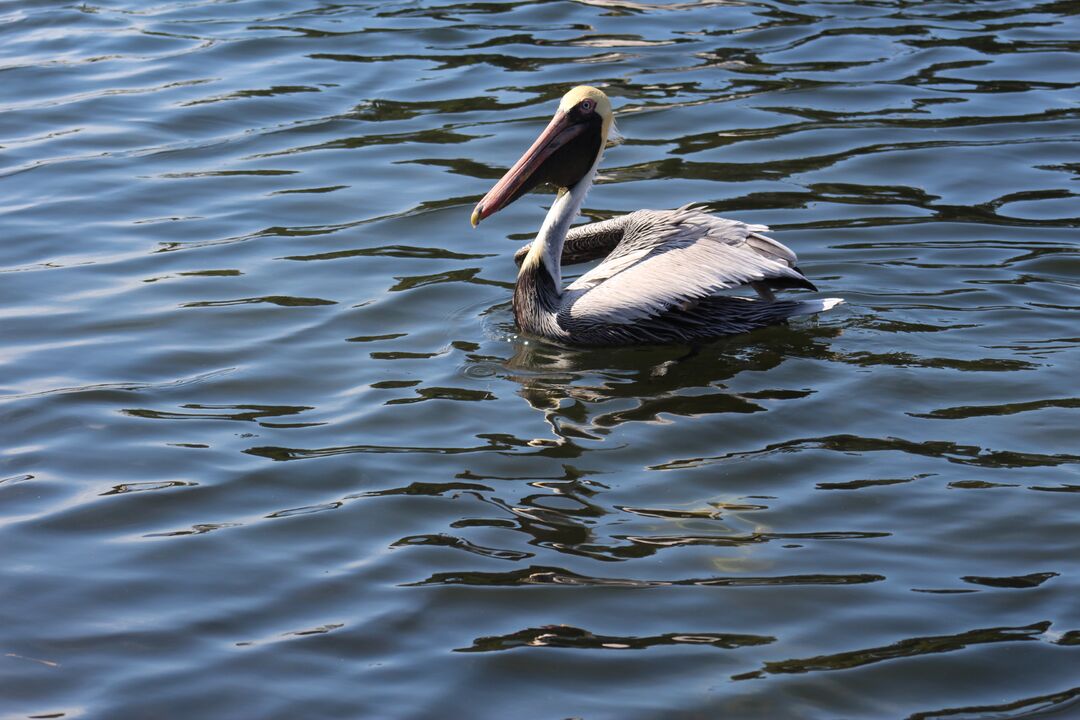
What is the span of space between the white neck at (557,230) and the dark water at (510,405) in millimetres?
344

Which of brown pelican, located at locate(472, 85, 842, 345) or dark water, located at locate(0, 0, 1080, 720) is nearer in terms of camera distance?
dark water, located at locate(0, 0, 1080, 720)

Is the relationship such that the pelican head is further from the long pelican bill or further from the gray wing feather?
the gray wing feather

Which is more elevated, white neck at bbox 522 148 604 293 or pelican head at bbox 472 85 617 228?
pelican head at bbox 472 85 617 228

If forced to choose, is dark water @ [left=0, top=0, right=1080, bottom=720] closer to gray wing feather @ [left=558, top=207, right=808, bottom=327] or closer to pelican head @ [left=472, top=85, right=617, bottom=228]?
gray wing feather @ [left=558, top=207, right=808, bottom=327]

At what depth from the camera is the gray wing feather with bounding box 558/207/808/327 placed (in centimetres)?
552

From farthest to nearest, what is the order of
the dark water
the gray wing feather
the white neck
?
the white neck → the gray wing feather → the dark water

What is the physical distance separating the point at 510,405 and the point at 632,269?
873 millimetres

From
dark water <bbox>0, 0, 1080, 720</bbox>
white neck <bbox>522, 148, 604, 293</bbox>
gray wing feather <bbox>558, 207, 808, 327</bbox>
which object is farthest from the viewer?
white neck <bbox>522, 148, 604, 293</bbox>

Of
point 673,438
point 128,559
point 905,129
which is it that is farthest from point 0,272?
point 905,129

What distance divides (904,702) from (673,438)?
1.60 meters

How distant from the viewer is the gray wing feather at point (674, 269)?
5.52m

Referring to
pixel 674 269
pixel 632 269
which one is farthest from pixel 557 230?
pixel 674 269

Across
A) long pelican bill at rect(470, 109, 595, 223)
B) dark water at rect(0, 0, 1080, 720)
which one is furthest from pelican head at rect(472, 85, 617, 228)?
dark water at rect(0, 0, 1080, 720)

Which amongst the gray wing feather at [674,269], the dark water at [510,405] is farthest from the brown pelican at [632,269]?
the dark water at [510,405]
